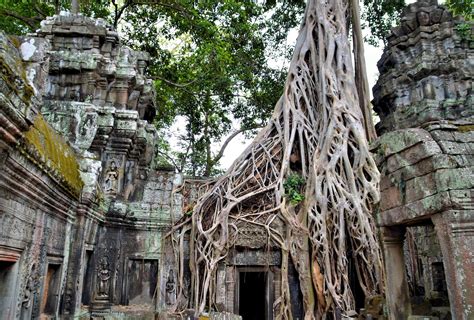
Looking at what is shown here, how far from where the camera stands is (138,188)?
20.2 feet

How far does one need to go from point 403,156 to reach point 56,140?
3216mm

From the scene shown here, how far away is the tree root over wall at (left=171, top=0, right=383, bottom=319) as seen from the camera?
5855mm

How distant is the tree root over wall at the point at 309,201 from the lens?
231 inches

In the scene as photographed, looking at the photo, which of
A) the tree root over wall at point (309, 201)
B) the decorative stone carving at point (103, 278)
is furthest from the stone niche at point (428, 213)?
the decorative stone carving at point (103, 278)

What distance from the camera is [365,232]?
5941 mm

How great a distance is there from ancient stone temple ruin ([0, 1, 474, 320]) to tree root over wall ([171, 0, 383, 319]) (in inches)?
10.0

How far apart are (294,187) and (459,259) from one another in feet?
13.9

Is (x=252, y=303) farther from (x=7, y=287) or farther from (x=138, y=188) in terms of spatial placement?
(x=7, y=287)

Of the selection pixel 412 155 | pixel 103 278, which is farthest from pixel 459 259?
pixel 103 278

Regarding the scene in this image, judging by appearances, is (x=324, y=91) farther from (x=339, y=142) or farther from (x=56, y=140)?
(x=56, y=140)

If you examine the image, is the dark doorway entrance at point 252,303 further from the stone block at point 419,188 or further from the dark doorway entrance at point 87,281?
the stone block at point 419,188

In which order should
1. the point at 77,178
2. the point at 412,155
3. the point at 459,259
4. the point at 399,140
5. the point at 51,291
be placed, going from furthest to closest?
the point at 77,178 → the point at 51,291 → the point at 399,140 → the point at 412,155 → the point at 459,259

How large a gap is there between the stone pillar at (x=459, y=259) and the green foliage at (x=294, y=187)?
12.7 feet

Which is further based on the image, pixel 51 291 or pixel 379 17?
pixel 379 17
